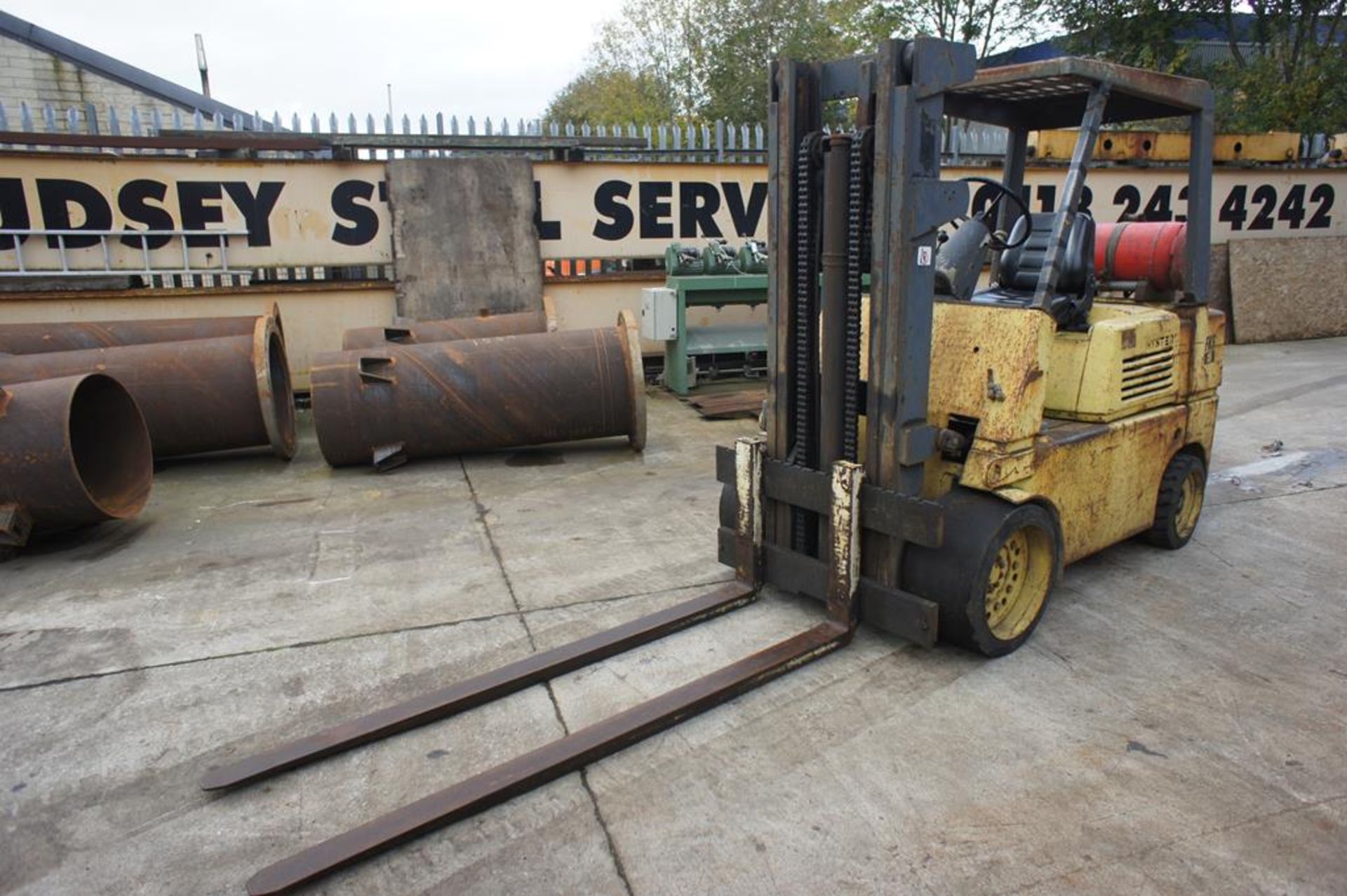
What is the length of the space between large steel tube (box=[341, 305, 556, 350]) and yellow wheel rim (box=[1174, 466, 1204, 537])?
542 cm

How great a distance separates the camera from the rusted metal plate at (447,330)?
25.8ft

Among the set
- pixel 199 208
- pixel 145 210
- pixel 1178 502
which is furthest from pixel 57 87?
pixel 1178 502

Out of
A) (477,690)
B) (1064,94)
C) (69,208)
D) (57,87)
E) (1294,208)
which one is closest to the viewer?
(477,690)

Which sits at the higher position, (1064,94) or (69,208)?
(1064,94)

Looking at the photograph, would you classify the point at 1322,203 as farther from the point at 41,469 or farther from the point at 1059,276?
the point at 41,469

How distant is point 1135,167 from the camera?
1274 centimetres

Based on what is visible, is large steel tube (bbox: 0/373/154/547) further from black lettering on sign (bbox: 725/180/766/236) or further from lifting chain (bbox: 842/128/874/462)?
black lettering on sign (bbox: 725/180/766/236)

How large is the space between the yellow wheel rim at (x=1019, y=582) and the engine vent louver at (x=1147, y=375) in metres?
0.98

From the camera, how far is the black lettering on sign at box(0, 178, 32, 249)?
8539 mm

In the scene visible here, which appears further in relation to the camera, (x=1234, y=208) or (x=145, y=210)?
(x=1234, y=208)

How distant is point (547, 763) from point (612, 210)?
8.38m

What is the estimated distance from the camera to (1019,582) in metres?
4.06

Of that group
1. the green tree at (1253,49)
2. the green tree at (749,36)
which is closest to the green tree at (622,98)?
the green tree at (749,36)

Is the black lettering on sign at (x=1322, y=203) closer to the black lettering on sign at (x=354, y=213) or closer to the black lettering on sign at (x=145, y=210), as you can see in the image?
the black lettering on sign at (x=354, y=213)
